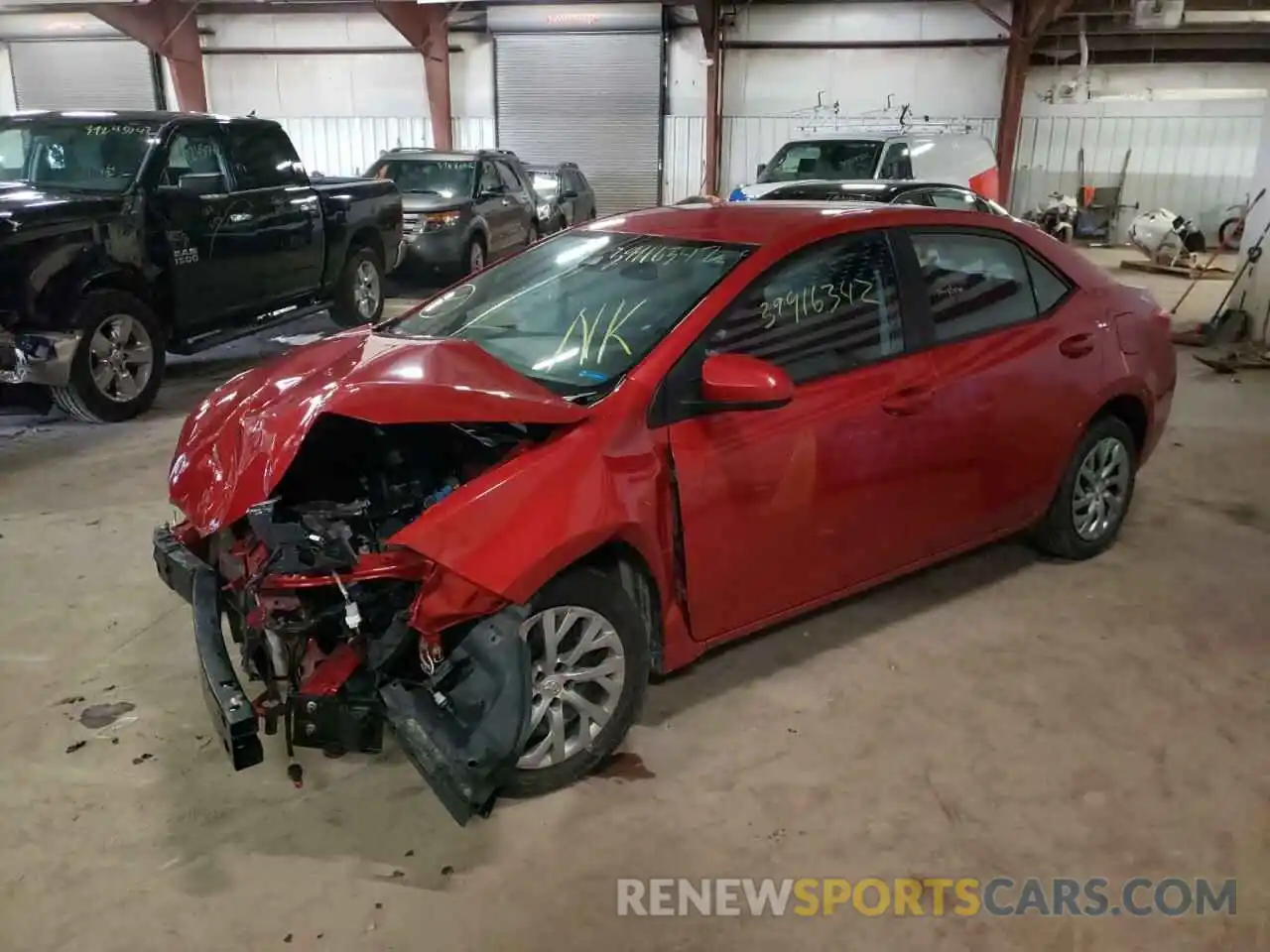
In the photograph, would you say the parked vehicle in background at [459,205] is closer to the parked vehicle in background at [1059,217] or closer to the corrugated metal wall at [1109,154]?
the corrugated metal wall at [1109,154]

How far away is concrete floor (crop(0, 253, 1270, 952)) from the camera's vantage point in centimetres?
243

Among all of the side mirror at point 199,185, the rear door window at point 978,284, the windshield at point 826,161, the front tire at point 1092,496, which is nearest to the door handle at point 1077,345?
the rear door window at point 978,284

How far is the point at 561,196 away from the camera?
50.2 ft

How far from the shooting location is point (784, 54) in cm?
1845

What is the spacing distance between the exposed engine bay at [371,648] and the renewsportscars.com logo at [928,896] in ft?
1.74

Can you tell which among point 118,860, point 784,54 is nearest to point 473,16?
point 784,54

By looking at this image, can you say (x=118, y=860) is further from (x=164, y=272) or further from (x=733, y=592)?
(x=164, y=272)

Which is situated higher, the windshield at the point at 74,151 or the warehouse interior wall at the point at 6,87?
the warehouse interior wall at the point at 6,87

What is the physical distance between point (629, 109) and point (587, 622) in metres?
17.6

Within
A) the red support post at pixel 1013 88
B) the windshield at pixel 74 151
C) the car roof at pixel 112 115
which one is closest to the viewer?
the windshield at pixel 74 151

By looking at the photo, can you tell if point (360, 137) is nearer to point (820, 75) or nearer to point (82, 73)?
point (82, 73)

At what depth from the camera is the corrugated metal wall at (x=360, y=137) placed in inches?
773

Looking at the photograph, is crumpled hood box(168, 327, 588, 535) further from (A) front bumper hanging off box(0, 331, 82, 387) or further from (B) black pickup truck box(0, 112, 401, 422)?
(B) black pickup truck box(0, 112, 401, 422)

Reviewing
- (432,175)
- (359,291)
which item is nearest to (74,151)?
(359,291)
